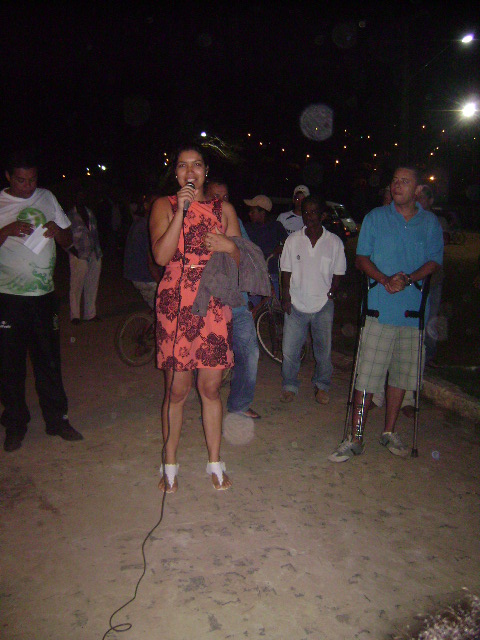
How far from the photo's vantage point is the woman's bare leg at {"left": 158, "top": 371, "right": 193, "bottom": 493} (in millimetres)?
3703

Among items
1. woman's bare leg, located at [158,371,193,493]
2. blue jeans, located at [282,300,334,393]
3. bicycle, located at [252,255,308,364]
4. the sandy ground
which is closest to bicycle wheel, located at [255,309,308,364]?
bicycle, located at [252,255,308,364]

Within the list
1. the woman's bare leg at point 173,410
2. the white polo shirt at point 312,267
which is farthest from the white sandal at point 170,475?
the white polo shirt at point 312,267

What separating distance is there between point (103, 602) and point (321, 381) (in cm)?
354

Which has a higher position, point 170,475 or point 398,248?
point 398,248

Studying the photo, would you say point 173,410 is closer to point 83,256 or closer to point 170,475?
point 170,475

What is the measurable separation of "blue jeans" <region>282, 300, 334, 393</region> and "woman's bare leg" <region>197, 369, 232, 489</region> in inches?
81.3

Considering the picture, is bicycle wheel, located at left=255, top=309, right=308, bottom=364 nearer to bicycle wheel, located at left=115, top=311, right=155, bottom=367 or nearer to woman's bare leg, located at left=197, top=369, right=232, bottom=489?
bicycle wheel, located at left=115, top=311, right=155, bottom=367

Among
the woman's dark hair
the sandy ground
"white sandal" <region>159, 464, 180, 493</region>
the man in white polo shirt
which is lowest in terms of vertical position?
the sandy ground

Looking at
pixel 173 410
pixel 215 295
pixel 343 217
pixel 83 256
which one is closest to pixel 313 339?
pixel 173 410

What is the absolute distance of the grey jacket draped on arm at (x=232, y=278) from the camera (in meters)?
3.55

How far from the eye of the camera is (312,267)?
5648 mm

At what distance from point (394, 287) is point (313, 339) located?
170 centimetres

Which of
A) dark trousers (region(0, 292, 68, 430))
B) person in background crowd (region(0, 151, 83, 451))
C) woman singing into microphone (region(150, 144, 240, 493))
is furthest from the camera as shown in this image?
dark trousers (region(0, 292, 68, 430))

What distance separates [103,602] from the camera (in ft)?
9.11
